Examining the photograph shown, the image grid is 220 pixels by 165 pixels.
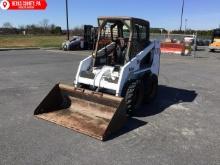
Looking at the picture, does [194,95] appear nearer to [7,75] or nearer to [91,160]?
[91,160]

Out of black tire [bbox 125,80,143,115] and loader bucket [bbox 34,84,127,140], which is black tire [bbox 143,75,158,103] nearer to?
black tire [bbox 125,80,143,115]

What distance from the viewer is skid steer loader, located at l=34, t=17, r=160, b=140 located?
6.45 metres

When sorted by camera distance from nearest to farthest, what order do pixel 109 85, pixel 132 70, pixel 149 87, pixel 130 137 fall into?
1. pixel 130 137
2. pixel 109 85
3. pixel 132 70
4. pixel 149 87

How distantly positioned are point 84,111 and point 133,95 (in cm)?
120

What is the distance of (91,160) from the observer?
4.91 metres

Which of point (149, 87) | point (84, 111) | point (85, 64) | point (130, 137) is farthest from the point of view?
point (149, 87)

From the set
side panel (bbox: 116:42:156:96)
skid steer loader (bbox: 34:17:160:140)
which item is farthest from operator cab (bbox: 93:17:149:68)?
side panel (bbox: 116:42:156:96)

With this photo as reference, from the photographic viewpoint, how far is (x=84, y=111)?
7051mm

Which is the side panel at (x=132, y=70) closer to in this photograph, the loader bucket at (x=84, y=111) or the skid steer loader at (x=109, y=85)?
the skid steer loader at (x=109, y=85)

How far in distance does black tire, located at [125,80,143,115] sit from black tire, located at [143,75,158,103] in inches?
23.8

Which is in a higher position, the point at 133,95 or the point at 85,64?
the point at 85,64

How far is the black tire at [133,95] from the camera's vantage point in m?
7.09

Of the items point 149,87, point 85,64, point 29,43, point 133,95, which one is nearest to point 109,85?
point 133,95

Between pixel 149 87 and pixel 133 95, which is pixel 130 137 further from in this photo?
pixel 149 87
